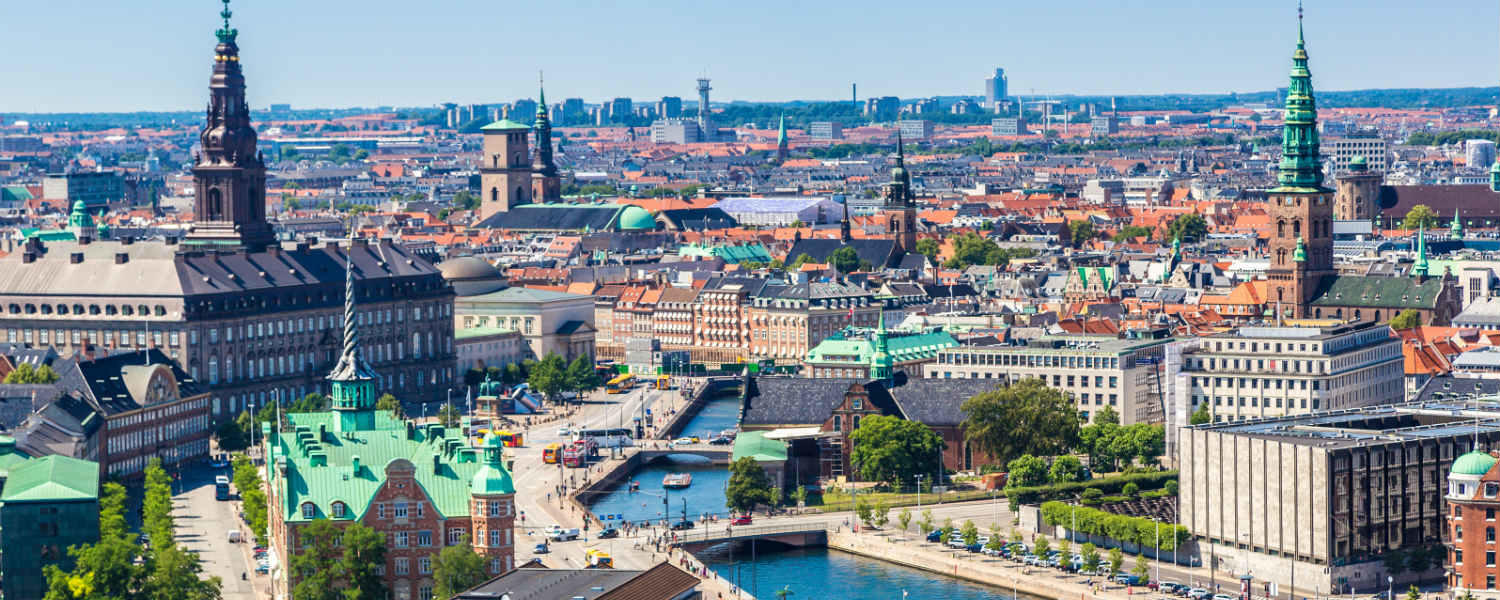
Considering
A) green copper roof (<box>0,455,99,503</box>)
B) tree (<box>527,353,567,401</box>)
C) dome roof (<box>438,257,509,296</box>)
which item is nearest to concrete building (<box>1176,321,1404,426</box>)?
tree (<box>527,353,567,401</box>)

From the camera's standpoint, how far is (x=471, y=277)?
530ft

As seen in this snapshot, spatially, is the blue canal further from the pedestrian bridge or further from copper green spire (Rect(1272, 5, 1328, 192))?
copper green spire (Rect(1272, 5, 1328, 192))

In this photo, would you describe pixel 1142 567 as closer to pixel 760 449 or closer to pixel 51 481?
pixel 760 449

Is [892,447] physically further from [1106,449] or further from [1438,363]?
[1438,363]

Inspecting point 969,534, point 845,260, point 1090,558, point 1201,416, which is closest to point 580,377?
point 1201,416

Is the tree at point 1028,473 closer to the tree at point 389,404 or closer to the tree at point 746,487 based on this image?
the tree at point 746,487

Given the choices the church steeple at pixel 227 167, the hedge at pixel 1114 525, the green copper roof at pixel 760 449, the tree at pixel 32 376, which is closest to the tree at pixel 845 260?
the church steeple at pixel 227 167

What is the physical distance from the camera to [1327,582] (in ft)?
289

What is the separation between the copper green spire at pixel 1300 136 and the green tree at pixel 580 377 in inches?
1376

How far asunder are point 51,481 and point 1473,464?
37823 millimetres

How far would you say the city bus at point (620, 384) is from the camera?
5842 inches

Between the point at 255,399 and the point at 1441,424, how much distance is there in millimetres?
52260

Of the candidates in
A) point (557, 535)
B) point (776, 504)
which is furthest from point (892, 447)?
point (557, 535)

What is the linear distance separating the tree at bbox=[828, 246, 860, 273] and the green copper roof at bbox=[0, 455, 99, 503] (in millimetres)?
104247
